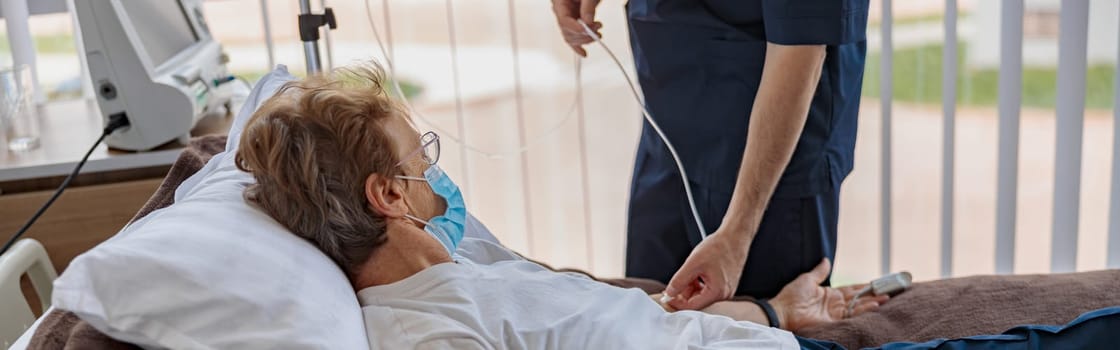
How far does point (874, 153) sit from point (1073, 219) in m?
3.16

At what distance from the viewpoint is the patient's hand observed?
5.80 feet

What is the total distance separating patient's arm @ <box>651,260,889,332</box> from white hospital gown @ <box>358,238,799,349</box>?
0.69 feet

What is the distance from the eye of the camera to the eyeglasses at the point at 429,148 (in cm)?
143

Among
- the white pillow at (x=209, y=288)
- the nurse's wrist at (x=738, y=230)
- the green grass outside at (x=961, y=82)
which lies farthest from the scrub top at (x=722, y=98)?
the green grass outside at (x=961, y=82)

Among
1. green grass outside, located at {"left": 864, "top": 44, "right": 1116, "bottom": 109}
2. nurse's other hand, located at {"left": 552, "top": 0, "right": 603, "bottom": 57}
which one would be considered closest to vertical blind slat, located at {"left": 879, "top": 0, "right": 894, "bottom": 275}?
nurse's other hand, located at {"left": 552, "top": 0, "right": 603, "bottom": 57}

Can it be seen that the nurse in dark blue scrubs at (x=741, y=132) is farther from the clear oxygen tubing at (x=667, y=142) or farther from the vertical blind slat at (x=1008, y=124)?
the vertical blind slat at (x=1008, y=124)

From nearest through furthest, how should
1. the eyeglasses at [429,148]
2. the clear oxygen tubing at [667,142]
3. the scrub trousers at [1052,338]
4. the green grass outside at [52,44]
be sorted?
the eyeglasses at [429,148], the scrub trousers at [1052,338], the clear oxygen tubing at [667,142], the green grass outside at [52,44]

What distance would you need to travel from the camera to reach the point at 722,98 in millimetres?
1803

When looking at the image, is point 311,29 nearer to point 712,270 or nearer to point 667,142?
point 667,142

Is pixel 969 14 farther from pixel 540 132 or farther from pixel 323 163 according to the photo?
pixel 323 163

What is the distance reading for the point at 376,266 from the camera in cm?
138

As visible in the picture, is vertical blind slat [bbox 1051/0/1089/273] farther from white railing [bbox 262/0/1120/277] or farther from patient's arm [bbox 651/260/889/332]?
patient's arm [bbox 651/260/889/332]

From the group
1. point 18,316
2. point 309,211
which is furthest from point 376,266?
point 18,316

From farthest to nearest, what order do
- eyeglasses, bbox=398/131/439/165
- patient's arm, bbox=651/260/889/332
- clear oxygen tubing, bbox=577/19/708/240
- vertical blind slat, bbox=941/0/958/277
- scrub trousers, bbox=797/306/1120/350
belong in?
1. vertical blind slat, bbox=941/0/958/277
2. clear oxygen tubing, bbox=577/19/708/240
3. patient's arm, bbox=651/260/889/332
4. scrub trousers, bbox=797/306/1120/350
5. eyeglasses, bbox=398/131/439/165
